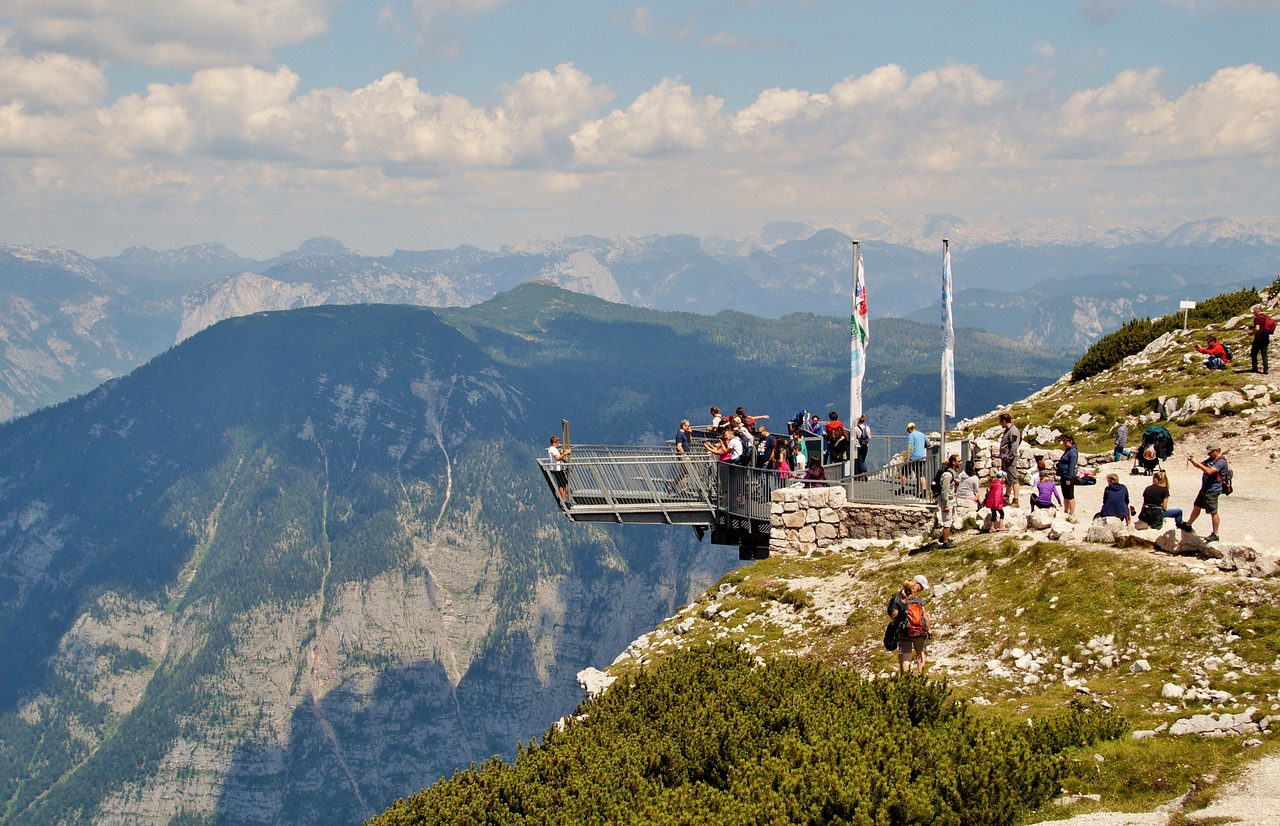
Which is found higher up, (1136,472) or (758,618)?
(1136,472)

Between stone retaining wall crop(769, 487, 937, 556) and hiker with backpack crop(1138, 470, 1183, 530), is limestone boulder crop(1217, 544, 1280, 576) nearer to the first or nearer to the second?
hiker with backpack crop(1138, 470, 1183, 530)

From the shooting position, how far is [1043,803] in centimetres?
1725

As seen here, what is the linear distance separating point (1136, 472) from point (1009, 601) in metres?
14.2

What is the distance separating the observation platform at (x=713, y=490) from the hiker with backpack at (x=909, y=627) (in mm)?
12688

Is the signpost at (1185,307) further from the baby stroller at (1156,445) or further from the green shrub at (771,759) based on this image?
the green shrub at (771,759)

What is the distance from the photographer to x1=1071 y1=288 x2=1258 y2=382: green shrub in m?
57.0

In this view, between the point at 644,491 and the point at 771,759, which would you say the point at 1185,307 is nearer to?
the point at 644,491

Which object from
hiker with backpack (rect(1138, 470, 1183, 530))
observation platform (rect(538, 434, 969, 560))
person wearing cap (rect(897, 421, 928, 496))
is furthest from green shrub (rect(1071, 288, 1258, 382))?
hiker with backpack (rect(1138, 470, 1183, 530))

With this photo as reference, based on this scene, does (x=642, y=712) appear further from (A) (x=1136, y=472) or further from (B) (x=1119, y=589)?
(A) (x=1136, y=472)

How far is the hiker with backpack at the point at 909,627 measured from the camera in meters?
23.1

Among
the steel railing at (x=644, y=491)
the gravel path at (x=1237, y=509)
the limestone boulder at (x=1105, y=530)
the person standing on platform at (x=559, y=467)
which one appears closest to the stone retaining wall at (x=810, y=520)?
the steel railing at (x=644, y=491)

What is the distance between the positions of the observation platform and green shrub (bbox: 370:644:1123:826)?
517 inches

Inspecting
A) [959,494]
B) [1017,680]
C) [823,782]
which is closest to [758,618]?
[959,494]

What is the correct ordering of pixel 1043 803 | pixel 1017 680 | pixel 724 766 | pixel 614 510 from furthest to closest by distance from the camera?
pixel 614 510 → pixel 1017 680 → pixel 724 766 → pixel 1043 803
